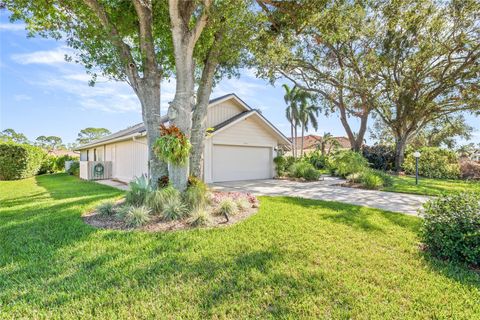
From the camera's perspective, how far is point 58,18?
7805 millimetres

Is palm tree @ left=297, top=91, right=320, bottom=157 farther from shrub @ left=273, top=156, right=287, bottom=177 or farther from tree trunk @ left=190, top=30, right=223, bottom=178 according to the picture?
tree trunk @ left=190, top=30, right=223, bottom=178

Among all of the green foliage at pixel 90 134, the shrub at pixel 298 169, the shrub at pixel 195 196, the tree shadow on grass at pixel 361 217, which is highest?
the green foliage at pixel 90 134

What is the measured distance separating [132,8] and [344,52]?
14.9 meters

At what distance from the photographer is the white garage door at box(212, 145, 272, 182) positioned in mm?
13562

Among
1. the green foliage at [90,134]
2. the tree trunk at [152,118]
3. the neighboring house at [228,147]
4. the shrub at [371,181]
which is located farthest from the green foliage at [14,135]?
the shrub at [371,181]

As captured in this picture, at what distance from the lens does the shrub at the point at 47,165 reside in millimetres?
24487

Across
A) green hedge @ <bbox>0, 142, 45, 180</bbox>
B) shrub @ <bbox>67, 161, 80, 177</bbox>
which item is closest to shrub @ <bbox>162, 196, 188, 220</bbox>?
green hedge @ <bbox>0, 142, 45, 180</bbox>

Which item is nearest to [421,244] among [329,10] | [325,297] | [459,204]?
[459,204]

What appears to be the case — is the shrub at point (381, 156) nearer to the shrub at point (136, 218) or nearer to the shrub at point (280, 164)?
the shrub at point (280, 164)

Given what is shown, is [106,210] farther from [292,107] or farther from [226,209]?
[292,107]

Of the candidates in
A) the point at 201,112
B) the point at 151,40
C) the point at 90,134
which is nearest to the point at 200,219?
the point at 201,112

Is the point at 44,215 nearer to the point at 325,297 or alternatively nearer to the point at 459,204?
the point at 325,297

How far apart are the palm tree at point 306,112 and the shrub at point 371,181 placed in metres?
21.1

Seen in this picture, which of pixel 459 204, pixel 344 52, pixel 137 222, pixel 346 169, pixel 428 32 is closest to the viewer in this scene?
pixel 459 204
